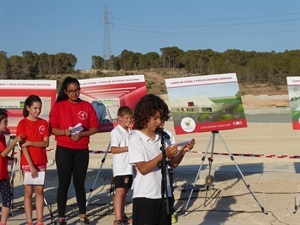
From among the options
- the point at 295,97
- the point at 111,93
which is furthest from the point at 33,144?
the point at 295,97

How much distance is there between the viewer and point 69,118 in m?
8.16

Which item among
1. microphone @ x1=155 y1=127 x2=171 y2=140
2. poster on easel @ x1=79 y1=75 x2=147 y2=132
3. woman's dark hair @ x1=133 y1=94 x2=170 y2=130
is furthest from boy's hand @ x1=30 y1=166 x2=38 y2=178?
microphone @ x1=155 y1=127 x2=171 y2=140

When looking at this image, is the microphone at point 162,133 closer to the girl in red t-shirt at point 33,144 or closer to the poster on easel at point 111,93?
the girl in red t-shirt at point 33,144

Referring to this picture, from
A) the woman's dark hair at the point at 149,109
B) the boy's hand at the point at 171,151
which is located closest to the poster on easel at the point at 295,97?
the woman's dark hair at the point at 149,109

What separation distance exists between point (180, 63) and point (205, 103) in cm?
8045

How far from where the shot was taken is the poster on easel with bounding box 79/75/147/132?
980cm

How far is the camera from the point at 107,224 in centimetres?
852

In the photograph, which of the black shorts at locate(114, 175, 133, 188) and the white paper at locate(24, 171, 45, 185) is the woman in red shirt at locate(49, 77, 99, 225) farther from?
the black shorts at locate(114, 175, 133, 188)

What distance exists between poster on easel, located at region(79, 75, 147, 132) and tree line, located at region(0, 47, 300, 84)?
49.4 metres

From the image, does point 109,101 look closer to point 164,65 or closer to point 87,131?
point 87,131

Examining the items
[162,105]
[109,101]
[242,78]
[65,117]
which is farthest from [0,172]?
[242,78]

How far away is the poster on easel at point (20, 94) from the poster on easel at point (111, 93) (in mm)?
563

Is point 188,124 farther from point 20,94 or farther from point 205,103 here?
point 20,94

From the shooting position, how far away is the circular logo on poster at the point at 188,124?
960 cm
